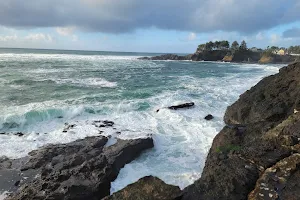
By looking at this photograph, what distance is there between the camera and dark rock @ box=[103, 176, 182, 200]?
19.4 feet

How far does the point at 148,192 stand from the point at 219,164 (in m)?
2.74

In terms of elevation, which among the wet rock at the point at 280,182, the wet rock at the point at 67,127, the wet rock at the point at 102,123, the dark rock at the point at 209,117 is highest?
the wet rock at the point at 280,182

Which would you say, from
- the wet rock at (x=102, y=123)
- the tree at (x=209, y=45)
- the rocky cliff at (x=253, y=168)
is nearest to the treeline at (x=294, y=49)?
the tree at (x=209, y=45)

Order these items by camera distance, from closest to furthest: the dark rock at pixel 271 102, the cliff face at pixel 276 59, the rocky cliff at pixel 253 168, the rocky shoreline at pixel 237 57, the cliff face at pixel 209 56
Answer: the rocky cliff at pixel 253 168 → the dark rock at pixel 271 102 → the cliff face at pixel 276 59 → the rocky shoreline at pixel 237 57 → the cliff face at pixel 209 56

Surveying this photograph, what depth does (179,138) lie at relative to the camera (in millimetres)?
15828

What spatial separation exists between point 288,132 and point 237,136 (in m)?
2.70

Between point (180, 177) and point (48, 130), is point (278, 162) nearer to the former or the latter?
point (180, 177)

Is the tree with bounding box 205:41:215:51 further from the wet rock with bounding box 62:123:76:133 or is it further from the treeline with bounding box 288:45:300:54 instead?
the wet rock with bounding box 62:123:76:133

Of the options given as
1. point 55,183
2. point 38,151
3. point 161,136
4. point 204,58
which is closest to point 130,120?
point 161,136

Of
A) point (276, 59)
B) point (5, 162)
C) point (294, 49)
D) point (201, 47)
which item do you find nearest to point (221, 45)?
point (201, 47)

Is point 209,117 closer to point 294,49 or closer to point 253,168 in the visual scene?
point 253,168

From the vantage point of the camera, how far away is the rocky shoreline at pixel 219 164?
6324 mm

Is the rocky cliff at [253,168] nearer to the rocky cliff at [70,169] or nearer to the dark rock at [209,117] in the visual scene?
the rocky cliff at [70,169]

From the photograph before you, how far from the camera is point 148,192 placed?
19.7ft
